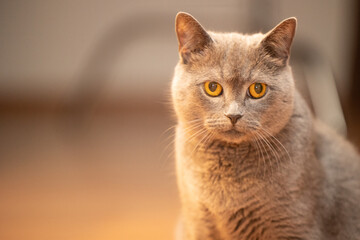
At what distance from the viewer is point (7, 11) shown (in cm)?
328

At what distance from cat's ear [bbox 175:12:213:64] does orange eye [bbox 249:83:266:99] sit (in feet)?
0.59

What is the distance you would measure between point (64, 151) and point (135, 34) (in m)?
0.86

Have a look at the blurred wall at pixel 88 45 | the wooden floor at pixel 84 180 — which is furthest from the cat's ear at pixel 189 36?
the blurred wall at pixel 88 45

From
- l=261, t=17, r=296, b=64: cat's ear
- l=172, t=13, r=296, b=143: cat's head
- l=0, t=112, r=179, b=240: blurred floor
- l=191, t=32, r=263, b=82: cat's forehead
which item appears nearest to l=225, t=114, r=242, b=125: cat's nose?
l=172, t=13, r=296, b=143: cat's head

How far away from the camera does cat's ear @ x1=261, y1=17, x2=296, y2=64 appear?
44.6 inches

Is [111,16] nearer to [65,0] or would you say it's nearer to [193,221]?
[65,0]

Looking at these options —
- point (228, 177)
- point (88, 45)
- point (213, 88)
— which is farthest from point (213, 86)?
point (88, 45)

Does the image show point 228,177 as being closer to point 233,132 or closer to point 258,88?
point 233,132

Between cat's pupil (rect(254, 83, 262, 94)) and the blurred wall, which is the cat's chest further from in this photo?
the blurred wall

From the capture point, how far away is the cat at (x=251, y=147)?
3.89 feet

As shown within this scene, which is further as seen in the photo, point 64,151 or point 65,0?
point 65,0

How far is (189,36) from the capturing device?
1244 millimetres

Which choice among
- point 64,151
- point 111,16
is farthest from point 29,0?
point 64,151

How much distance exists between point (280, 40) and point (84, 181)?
4.61ft
